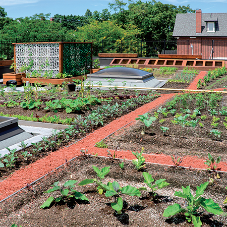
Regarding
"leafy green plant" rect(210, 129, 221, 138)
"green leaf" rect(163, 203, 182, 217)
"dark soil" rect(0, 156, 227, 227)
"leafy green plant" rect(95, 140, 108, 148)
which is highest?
"leafy green plant" rect(210, 129, 221, 138)

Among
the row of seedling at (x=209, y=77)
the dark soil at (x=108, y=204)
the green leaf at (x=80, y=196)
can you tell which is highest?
the row of seedling at (x=209, y=77)

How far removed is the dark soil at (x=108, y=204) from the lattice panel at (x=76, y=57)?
1091cm

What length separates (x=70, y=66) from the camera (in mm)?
16312

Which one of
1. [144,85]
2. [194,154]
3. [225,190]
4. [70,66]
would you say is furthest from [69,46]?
[225,190]

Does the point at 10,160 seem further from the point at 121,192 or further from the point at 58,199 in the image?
the point at 121,192

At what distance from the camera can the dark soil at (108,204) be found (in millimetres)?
3400

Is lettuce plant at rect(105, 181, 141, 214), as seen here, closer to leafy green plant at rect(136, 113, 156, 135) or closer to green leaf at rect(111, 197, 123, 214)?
green leaf at rect(111, 197, 123, 214)

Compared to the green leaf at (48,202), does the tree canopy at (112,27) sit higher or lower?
higher

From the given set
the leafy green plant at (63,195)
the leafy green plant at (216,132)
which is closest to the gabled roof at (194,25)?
the leafy green plant at (216,132)

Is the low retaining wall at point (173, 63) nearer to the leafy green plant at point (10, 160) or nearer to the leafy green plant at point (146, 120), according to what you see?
the leafy green plant at point (146, 120)

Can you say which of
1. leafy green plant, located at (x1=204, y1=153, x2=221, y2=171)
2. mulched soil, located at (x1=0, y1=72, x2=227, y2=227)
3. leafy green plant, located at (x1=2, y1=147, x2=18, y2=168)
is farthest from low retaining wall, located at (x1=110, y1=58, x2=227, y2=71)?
leafy green plant, located at (x1=2, y1=147, x2=18, y2=168)

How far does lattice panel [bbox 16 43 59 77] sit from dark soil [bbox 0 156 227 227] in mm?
11470

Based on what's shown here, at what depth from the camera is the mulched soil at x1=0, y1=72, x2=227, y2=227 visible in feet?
11.2

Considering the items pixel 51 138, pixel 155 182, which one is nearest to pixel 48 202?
pixel 155 182
